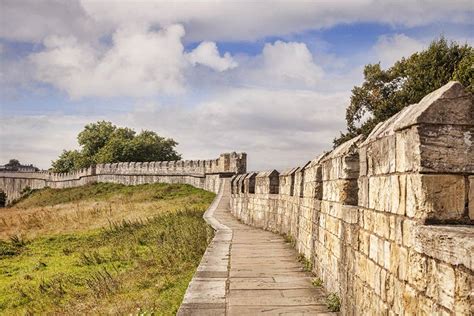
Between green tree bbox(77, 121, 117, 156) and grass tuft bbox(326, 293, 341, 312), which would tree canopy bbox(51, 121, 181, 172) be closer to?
green tree bbox(77, 121, 117, 156)

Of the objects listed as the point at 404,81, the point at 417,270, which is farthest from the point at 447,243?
the point at 404,81

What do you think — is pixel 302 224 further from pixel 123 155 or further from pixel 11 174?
pixel 11 174

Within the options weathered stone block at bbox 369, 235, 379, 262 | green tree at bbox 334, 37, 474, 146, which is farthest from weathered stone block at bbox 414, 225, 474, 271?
green tree at bbox 334, 37, 474, 146

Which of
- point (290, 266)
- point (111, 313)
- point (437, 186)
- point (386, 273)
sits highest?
point (437, 186)

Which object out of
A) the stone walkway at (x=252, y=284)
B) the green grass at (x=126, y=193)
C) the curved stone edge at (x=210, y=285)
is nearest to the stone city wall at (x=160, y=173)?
the green grass at (x=126, y=193)

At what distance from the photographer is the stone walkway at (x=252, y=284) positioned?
5.19 meters

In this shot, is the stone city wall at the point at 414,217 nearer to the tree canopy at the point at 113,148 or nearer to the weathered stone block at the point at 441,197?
the weathered stone block at the point at 441,197

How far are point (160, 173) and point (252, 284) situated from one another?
38.1m

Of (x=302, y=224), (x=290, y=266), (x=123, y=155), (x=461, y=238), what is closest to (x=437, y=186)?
(x=461, y=238)

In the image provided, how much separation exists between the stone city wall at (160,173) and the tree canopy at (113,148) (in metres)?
3.85

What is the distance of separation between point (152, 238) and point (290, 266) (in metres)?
7.07

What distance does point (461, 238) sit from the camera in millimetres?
2451

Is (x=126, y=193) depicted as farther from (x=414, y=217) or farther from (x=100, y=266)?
(x=414, y=217)

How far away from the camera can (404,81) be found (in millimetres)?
32781
